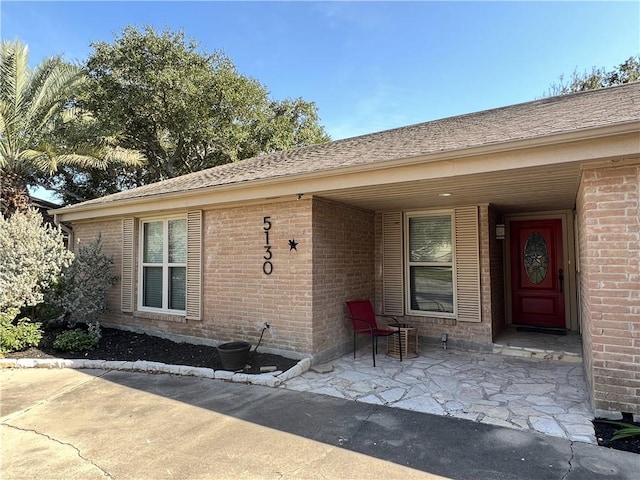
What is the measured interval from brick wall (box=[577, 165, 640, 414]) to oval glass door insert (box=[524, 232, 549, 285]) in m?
4.39

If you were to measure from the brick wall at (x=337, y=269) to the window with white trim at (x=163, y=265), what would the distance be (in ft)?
9.75

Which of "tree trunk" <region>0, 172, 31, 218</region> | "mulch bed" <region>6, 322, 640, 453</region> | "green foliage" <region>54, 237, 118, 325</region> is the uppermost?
→ "tree trunk" <region>0, 172, 31, 218</region>

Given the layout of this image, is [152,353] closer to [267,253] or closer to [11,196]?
[267,253]

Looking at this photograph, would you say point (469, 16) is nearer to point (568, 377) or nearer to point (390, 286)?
point (390, 286)

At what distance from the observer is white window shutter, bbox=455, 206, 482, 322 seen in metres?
6.54

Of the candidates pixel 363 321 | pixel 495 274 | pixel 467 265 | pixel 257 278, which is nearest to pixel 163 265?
pixel 257 278

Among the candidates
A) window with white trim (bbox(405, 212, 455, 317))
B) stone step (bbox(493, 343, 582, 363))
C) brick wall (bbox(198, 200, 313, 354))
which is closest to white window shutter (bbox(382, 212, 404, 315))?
window with white trim (bbox(405, 212, 455, 317))

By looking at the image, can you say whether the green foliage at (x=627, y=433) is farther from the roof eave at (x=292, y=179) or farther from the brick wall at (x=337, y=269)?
the brick wall at (x=337, y=269)

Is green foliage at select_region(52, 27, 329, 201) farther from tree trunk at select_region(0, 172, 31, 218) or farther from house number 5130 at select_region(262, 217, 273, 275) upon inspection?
house number 5130 at select_region(262, 217, 273, 275)

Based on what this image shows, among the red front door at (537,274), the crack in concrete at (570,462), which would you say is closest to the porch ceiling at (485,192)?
the red front door at (537,274)

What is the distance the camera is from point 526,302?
790cm

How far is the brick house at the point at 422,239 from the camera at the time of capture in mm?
3609

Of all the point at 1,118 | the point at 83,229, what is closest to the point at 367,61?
the point at 83,229

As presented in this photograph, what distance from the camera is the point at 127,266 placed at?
312 inches
